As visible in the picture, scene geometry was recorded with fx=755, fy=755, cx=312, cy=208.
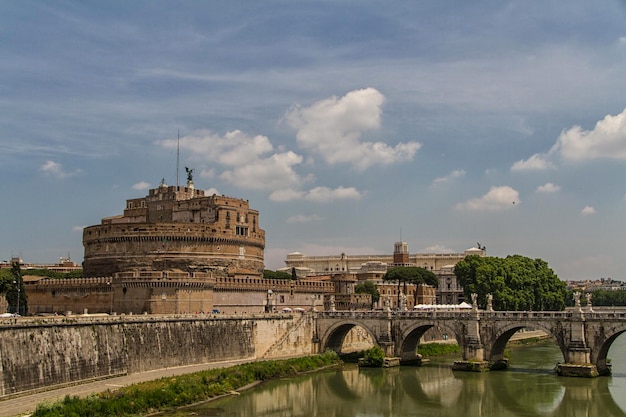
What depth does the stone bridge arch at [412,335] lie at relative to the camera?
195ft

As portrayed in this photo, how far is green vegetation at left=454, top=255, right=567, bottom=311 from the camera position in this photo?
81.8 metres

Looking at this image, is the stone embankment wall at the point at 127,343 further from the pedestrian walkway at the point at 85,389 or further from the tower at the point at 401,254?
the tower at the point at 401,254

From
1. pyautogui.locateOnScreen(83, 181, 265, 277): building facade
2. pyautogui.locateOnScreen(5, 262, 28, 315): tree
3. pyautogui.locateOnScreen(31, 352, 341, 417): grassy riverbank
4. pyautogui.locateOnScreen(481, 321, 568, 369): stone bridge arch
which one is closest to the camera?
pyautogui.locateOnScreen(31, 352, 341, 417): grassy riverbank

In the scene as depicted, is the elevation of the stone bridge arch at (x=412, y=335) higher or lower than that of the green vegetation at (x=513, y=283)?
lower

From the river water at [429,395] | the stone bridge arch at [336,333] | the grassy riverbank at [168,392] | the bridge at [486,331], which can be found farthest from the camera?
the stone bridge arch at [336,333]

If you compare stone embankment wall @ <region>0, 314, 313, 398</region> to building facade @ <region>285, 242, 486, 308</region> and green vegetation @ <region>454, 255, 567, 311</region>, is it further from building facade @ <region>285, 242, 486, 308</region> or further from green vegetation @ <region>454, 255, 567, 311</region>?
building facade @ <region>285, 242, 486, 308</region>

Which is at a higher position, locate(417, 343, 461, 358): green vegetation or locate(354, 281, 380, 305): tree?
locate(354, 281, 380, 305): tree

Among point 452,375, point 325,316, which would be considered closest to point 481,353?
point 452,375

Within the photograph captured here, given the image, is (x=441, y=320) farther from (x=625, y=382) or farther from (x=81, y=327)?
(x=81, y=327)

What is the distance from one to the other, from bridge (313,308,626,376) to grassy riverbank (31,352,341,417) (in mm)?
8888

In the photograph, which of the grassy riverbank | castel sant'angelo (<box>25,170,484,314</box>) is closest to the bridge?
castel sant'angelo (<box>25,170,484,314</box>)

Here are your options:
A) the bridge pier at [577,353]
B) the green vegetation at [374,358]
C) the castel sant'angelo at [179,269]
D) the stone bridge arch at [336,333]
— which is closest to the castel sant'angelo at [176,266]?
the castel sant'angelo at [179,269]

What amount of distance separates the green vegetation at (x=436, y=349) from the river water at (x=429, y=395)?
743 cm

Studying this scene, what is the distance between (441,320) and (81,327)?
27828 millimetres
